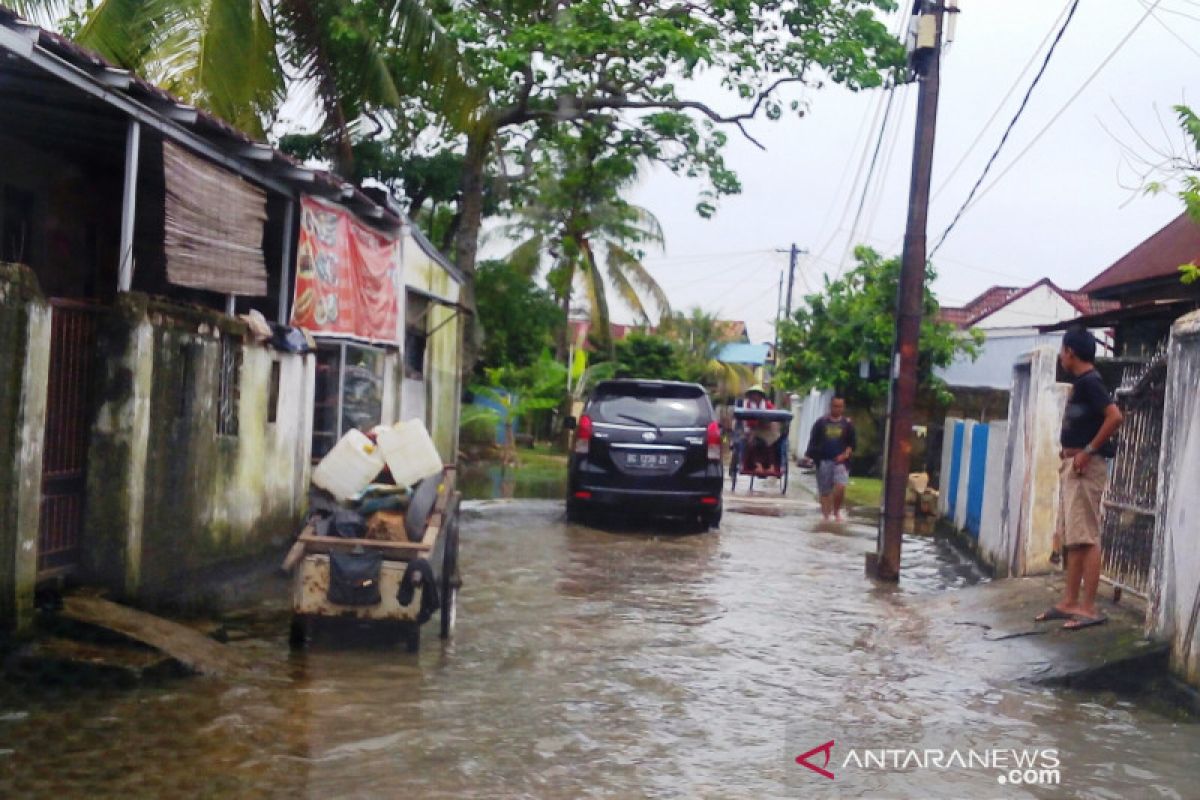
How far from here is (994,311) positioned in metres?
45.8

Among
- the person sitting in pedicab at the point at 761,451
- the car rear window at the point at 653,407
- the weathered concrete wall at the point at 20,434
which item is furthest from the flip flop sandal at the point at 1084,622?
the person sitting in pedicab at the point at 761,451

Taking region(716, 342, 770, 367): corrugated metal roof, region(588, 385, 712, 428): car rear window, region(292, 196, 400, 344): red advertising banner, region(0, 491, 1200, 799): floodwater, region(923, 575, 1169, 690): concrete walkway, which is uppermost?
region(716, 342, 770, 367): corrugated metal roof

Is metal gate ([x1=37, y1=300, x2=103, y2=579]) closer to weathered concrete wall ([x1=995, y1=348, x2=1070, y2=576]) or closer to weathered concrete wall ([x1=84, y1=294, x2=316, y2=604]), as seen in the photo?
weathered concrete wall ([x1=84, y1=294, x2=316, y2=604])

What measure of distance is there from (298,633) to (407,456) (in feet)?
4.39

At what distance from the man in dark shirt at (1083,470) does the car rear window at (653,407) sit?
22.1ft

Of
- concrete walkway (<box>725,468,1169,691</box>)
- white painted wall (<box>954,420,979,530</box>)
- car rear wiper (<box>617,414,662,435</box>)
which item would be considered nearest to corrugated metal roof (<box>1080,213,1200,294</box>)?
white painted wall (<box>954,420,979,530</box>)

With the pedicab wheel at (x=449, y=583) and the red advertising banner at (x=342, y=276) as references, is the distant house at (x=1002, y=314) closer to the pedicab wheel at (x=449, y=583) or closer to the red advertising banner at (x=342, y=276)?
the red advertising banner at (x=342, y=276)

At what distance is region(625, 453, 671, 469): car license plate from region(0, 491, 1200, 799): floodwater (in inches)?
171

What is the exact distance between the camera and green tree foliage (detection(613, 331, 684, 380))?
1732 inches

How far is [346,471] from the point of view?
820 centimetres

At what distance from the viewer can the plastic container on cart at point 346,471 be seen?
818 cm

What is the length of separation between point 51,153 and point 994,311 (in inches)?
1559

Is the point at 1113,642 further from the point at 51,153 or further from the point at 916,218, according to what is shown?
the point at 51,153

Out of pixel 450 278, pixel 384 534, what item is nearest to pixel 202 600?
pixel 384 534
